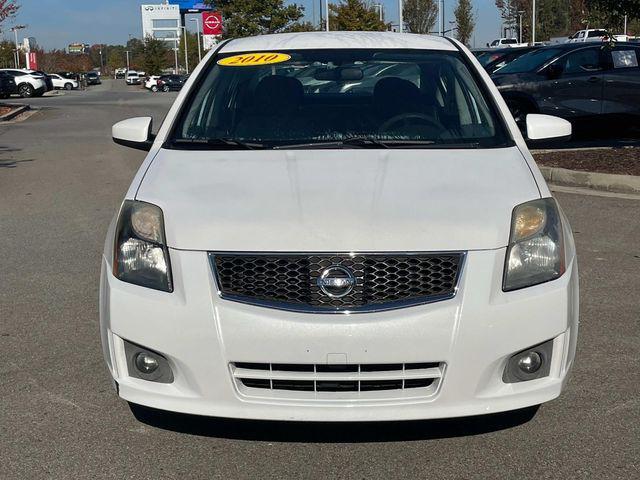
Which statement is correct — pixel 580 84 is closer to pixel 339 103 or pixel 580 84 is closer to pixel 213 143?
pixel 339 103

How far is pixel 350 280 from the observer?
319 centimetres

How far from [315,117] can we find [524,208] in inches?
55.9

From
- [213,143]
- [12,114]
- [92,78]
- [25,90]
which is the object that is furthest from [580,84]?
[92,78]

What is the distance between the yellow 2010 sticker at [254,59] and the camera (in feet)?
16.2

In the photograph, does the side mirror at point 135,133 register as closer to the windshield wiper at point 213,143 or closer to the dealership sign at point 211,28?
the windshield wiper at point 213,143

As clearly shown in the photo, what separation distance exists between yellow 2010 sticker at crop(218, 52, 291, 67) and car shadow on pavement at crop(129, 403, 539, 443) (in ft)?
6.70

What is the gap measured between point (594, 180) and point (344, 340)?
764cm

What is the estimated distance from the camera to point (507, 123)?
4.42 metres

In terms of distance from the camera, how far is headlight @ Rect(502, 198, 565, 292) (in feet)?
10.8

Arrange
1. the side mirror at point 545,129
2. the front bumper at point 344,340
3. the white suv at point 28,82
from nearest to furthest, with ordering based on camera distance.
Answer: the front bumper at point 344,340, the side mirror at point 545,129, the white suv at point 28,82

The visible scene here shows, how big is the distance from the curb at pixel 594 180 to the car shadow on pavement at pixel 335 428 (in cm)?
660

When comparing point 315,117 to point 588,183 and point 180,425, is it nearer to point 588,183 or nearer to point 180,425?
point 180,425

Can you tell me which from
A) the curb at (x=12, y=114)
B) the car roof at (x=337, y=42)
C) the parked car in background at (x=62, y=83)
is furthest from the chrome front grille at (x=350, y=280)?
the parked car in background at (x=62, y=83)

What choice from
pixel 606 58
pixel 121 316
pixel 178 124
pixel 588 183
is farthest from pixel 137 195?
pixel 606 58
